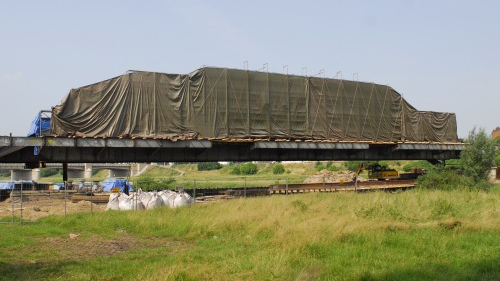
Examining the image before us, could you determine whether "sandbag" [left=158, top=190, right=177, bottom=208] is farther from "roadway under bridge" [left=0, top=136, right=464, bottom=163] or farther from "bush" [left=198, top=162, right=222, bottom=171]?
"bush" [left=198, top=162, right=222, bottom=171]

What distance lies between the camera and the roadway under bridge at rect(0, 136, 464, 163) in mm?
26141

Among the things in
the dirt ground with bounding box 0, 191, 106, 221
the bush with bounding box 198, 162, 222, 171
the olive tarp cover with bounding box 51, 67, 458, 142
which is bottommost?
the bush with bounding box 198, 162, 222, 171

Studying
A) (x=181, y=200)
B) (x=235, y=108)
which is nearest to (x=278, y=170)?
(x=235, y=108)

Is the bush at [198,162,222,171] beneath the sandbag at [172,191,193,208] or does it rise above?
beneath

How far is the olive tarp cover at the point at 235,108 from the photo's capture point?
27578 mm

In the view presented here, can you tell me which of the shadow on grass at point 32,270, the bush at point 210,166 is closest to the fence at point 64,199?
the shadow on grass at point 32,270

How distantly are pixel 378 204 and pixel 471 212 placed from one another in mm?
3341

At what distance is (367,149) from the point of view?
37.7 meters

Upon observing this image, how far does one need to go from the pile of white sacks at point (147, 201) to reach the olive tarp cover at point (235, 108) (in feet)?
12.8

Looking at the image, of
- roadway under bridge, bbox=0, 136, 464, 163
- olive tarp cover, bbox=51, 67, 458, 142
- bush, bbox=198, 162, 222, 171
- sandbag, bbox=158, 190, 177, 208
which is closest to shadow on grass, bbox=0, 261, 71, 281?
sandbag, bbox=158, 190, 177, 208

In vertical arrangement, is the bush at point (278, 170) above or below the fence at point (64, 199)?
below

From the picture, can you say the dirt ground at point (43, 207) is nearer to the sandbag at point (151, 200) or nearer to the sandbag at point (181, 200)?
the sandbag at point (151, 200)

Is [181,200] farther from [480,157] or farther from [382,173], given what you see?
[382,173]

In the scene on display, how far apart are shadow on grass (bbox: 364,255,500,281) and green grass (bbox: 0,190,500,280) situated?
2cm
